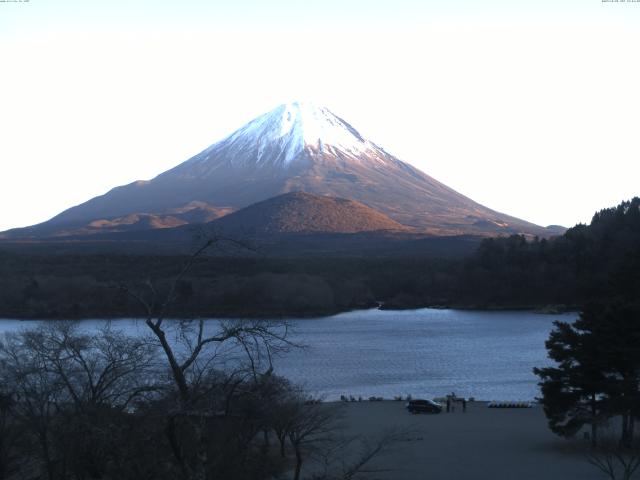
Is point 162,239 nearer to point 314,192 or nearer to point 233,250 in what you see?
point 314,192

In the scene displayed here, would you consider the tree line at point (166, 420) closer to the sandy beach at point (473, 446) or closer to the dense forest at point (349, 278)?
the sandy beach at point (473, 446)

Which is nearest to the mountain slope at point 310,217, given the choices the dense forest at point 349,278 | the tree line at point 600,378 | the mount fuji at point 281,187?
the mount fuji at point 281,187

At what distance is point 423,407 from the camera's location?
1559 cm

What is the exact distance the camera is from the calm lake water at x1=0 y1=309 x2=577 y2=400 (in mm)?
19312

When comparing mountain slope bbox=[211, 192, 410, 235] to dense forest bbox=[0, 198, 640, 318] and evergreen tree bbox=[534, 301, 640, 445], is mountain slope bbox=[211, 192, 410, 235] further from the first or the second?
evergreen tree bbox=[534, 301, 640, 445]

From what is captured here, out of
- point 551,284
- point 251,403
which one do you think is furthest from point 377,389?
point 551,284

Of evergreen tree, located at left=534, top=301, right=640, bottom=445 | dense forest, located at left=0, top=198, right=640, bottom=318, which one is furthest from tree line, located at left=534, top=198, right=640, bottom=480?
dense forest, located at left=0, top=198, right=640, bottom=318

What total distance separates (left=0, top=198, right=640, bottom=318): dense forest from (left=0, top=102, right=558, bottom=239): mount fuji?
25951mm

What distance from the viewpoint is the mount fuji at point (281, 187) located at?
Answer: 81.4m

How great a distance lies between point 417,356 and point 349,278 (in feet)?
79.3

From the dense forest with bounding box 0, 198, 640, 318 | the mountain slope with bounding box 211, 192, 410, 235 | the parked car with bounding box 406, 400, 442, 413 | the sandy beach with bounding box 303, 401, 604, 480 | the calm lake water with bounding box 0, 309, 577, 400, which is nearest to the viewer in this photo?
the sandy beach with bounding box 303, 401, 604, 480

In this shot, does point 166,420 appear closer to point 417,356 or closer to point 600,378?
point 600,378

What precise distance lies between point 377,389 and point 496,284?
91.5ft

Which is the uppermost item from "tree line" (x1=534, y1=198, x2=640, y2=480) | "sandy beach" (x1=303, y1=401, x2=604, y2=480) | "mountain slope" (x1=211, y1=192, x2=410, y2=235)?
"mountain slope" (x1=211, y1=192, x2=410, y2=235)
